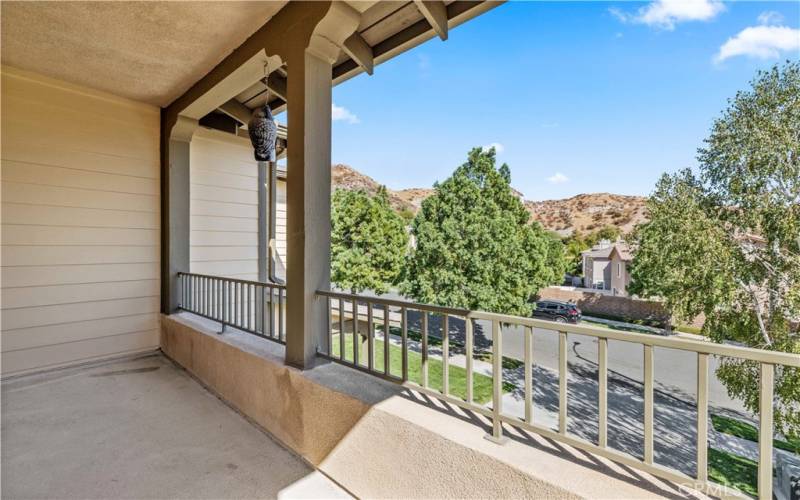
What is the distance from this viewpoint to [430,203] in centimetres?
1240

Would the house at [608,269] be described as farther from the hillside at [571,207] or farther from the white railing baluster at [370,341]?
the white railing baluster at [370,341]

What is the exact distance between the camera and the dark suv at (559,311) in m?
17.0

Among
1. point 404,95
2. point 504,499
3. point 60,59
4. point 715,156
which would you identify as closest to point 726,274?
point 715,156

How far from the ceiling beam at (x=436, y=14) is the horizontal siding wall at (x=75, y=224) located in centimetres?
346

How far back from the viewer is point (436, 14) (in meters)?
2.13

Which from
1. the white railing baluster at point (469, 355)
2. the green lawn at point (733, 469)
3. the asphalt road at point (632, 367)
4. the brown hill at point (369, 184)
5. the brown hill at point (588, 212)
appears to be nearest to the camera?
the white railing baluster at point (469, 355)

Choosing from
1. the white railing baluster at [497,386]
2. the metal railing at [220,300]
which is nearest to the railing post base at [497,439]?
the white railing baluster at [497,386]

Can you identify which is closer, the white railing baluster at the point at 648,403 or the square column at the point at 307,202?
the white railing baluster at the point at 648,403

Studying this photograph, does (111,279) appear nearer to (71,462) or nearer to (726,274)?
(71,462)

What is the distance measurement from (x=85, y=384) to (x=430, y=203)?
10455 mm

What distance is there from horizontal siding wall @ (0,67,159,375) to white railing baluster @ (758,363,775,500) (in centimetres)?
490

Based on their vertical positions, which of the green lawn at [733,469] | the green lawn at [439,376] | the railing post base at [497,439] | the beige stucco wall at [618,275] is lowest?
the green lawn at [733,469]

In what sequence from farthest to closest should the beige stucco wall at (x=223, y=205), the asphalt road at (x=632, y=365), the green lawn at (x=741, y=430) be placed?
the asphalt road at (x=632, y=365) → the green lawn at (x=741, y=430) → the beige stucco wall at (x=223, y=205)

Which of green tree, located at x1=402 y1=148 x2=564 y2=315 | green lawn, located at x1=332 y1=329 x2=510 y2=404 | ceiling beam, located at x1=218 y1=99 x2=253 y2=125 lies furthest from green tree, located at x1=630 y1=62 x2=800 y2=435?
ceiling beam, located at x1=218 y1=99 x2=253 y2=125
